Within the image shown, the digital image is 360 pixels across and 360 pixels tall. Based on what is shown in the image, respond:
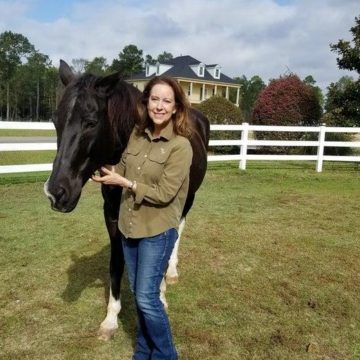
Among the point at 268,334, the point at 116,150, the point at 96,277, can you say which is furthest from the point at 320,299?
the point at 116,150

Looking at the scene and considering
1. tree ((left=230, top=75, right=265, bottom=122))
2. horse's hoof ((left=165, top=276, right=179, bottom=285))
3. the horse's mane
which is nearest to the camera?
the horse's mane

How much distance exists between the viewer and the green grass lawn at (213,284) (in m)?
3.20

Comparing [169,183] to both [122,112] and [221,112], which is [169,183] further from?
[221,112]

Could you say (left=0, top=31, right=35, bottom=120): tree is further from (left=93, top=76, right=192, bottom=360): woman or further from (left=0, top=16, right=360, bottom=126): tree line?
(left=93, top=76, right=192, bottom=360): woman

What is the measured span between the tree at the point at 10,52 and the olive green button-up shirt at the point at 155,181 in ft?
207

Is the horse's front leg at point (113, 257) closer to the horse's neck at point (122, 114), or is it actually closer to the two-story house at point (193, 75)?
the horse's neck at point (122, 114)

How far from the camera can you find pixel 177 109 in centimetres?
245

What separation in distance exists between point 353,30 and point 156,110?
47.2 feet

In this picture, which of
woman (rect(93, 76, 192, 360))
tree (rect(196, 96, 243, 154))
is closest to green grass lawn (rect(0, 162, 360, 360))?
woman (rect(93, 76, 192, 360))

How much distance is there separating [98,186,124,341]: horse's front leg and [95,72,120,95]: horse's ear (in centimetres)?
77

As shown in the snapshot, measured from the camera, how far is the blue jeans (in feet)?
7.92

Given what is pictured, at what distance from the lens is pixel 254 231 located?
615 cm

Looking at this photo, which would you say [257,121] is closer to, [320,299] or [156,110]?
[320,299]

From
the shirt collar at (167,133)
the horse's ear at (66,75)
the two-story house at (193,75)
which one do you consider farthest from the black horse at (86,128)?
the two-story house at (193,75)
